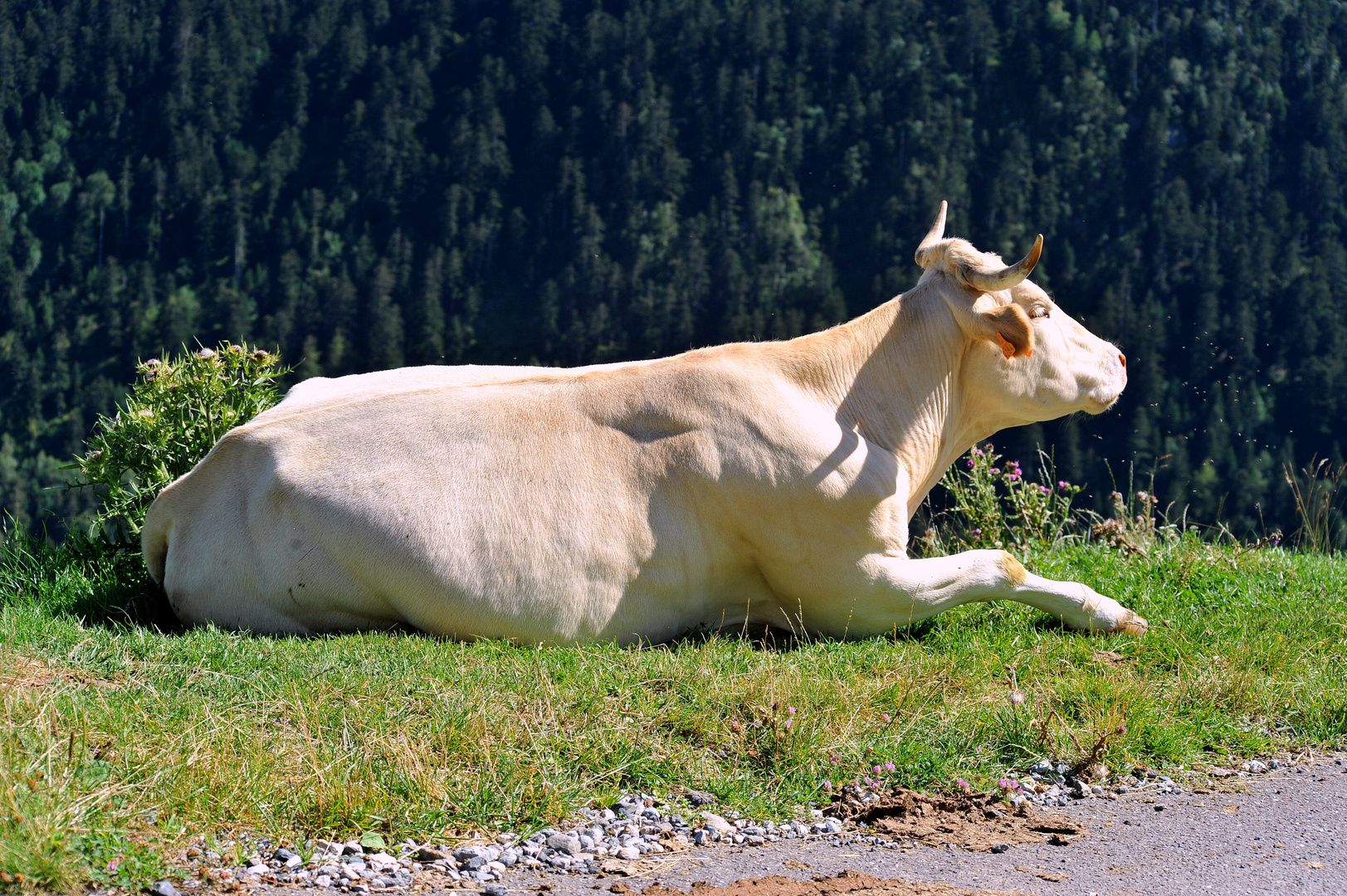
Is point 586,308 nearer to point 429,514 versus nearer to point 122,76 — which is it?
point 122,76

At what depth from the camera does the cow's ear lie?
634cm

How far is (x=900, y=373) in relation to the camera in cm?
670

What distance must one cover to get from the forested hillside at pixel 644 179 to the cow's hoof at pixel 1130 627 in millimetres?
90646

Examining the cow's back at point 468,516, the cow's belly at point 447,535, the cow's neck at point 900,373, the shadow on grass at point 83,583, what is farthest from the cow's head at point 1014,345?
the shadow on grass at point 83,583

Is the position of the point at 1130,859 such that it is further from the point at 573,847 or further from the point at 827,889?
the point at 573,847

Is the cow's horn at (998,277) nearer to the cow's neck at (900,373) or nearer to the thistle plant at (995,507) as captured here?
the cow's neck at (900,373)

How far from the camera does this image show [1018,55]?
136875 mm

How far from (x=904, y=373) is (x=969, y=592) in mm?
1227

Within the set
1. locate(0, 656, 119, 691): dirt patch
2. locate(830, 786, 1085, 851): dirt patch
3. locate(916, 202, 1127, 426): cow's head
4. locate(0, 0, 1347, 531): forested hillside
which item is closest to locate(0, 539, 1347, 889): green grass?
locate(0, 656, 119, 691): dirt patch

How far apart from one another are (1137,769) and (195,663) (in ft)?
12.4

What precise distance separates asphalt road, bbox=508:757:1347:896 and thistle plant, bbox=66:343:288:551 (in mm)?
4718

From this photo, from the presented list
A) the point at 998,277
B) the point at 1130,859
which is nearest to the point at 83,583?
the point at 998,277

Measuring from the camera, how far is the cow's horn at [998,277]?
20.1 ft

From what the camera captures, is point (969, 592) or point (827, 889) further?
point (969, 592)
